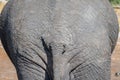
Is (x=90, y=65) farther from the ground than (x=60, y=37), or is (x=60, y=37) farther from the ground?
(x=60, y=37)

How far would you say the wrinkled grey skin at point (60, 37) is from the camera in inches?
85.4

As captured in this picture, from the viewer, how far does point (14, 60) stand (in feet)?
7.81

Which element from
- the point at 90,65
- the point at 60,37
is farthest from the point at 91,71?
the point at 60,37

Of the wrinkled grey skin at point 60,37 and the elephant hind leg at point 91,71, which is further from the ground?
the wrinkled grey skin at point 60,37

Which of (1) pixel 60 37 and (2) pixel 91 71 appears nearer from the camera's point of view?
(1) pixel 60 37

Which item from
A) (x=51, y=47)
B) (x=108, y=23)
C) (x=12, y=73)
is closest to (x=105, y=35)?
(x=108, y=23)

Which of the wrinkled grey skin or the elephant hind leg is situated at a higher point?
the wrinkled grey skin

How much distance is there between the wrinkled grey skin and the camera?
217 cm

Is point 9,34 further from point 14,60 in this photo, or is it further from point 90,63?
point 90,63

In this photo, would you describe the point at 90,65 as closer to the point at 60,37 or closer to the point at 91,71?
the point at 91,71

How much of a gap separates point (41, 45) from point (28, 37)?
0.06m

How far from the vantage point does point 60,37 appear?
216 centimetres

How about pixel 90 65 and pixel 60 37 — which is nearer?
pixel 60 37

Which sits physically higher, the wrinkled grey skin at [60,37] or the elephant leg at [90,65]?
the wrinkled grey skin at [60,37]
